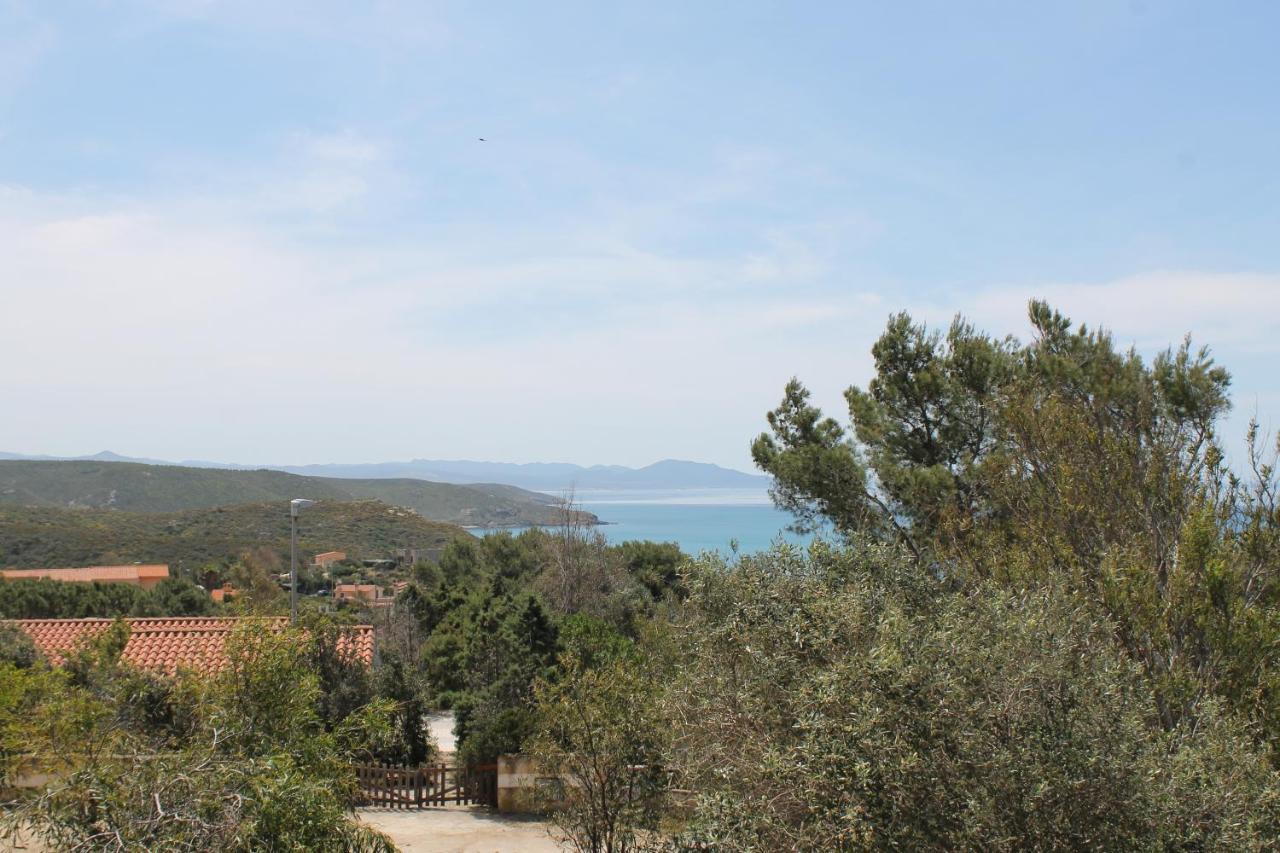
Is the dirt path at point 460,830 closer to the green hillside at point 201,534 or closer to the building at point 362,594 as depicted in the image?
the building at point 362,594

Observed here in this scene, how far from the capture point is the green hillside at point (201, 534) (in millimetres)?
59969

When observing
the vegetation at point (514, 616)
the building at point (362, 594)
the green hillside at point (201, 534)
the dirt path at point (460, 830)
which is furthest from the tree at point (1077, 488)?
the green hillside at point (201, 534)

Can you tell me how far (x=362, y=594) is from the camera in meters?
46.4

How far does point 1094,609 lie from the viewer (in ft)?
30.3

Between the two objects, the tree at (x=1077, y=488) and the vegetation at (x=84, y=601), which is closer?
the tree at (x=1077, y=488)

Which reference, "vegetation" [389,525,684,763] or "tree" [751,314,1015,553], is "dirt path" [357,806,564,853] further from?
"tree" [751,314,1015,553]

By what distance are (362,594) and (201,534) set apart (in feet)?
101

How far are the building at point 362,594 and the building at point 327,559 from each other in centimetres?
805

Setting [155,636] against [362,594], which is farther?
[362,594]

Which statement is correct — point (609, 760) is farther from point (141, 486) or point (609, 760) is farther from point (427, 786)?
point (141, 486)

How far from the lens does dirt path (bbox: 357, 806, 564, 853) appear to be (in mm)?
16266

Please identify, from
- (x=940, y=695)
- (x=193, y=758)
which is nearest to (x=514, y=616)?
(x=193, y=758)

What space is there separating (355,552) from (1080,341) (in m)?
63.8

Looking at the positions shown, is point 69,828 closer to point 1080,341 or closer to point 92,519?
point 1080,341
